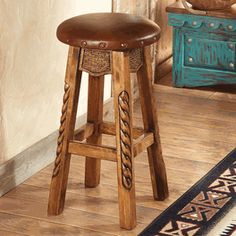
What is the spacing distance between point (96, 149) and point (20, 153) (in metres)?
0.52

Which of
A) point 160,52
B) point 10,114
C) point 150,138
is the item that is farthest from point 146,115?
point 160,52

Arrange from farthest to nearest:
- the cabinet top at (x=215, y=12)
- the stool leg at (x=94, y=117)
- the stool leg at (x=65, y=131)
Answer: the cabinet top at (x=215, y=12), the stool leg at (x=94, y=117), the stool leg at (x=65, y=131)

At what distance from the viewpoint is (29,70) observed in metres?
3.45

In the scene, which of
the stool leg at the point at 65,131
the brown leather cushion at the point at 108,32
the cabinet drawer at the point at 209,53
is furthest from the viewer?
the cabinet drawer at the point at 209,53

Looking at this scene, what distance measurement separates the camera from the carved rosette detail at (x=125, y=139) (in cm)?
294

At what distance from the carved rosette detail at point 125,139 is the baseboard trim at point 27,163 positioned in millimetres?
602

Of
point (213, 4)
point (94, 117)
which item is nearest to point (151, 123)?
point (94, 117)

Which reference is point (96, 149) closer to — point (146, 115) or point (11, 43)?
point (146, 115)

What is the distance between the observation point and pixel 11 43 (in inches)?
129

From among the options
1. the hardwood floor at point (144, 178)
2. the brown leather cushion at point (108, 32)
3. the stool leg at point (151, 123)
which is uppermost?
the brown leather cushion at point (108, 32)

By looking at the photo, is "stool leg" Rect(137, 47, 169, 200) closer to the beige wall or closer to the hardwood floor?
the hardwood floor

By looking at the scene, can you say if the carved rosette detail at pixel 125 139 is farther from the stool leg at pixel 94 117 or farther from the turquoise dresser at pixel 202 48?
the turquoise dresser at pixel 202 48

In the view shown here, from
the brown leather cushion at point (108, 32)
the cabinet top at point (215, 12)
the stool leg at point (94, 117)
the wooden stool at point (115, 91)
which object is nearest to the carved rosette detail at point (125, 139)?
the wooden stool at point (115, 91)

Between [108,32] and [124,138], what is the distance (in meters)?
0.41
